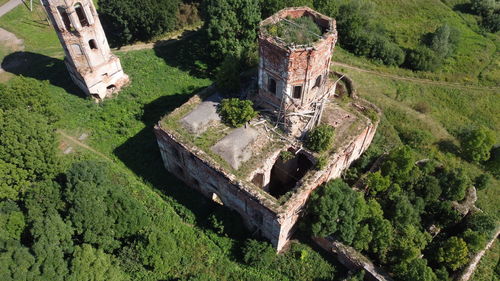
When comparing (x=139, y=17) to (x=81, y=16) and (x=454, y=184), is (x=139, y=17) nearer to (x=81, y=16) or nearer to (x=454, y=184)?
(x=81, y=16)

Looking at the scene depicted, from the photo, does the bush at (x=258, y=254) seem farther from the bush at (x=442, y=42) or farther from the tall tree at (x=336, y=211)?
the bush at (x=442, y=42)

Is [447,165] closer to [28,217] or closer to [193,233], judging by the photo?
[193,233]

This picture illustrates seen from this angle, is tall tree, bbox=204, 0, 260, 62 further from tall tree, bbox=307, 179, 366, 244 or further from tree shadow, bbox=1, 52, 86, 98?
tall tree, bbox=307, 179, 366, 244

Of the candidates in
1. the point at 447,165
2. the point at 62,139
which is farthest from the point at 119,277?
the point at 447,165

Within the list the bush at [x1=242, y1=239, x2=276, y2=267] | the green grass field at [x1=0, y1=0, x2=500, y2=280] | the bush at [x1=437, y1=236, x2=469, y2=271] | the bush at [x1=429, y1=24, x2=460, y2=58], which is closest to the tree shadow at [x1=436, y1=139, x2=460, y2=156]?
the green grass field at [x1=0, y1=0, x2=500, y2=280]

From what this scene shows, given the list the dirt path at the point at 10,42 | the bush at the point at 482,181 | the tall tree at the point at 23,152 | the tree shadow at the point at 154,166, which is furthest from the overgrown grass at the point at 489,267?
the dirt path at the point at 10,42
